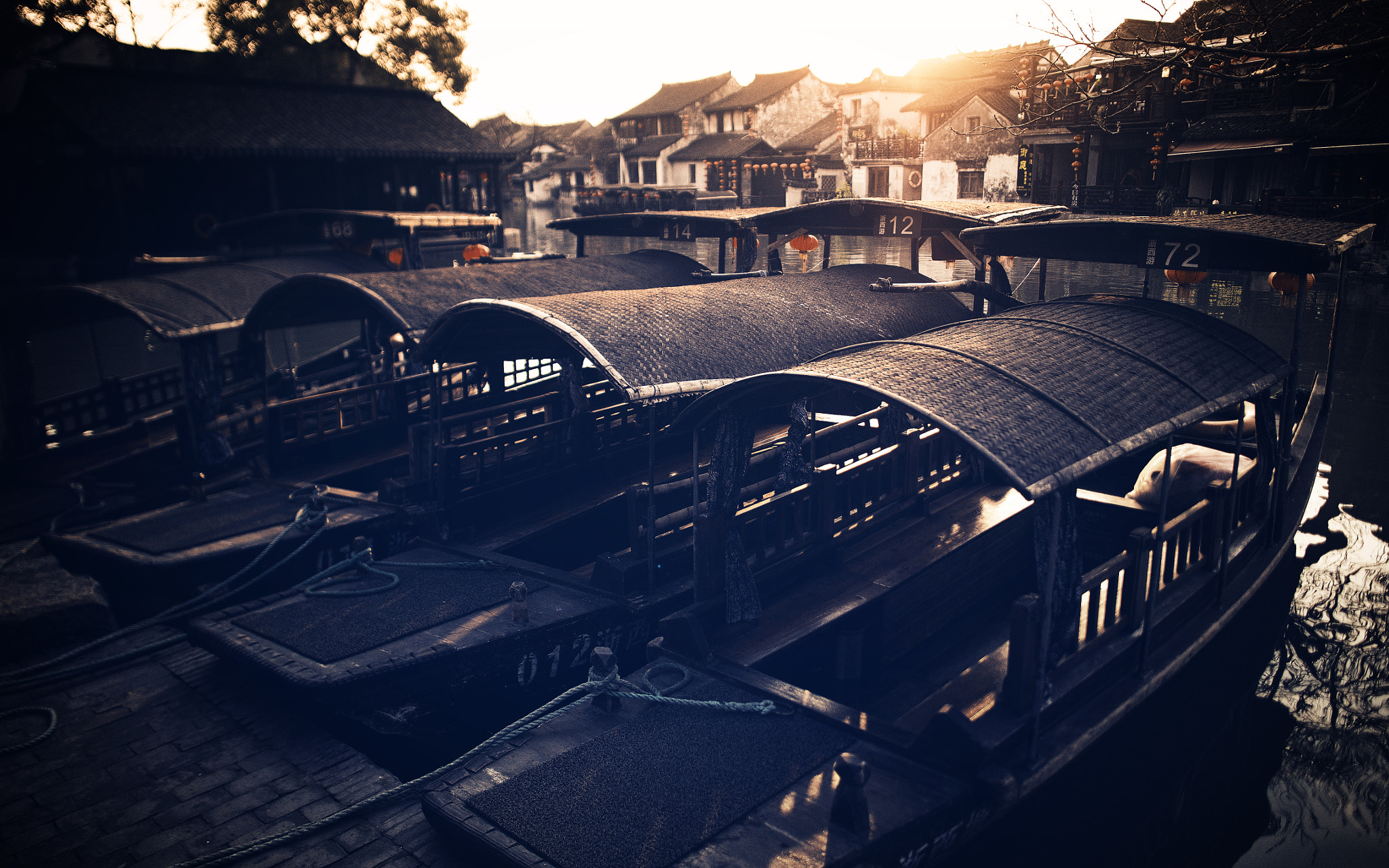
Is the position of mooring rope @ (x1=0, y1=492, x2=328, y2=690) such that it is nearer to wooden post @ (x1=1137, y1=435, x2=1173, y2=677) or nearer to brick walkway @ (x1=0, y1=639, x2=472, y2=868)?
brick walkway @ (x1=0, y1=639, x2=472, y2=868)

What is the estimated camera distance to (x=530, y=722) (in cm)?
537

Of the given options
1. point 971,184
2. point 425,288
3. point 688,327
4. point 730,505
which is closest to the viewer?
point 730,505

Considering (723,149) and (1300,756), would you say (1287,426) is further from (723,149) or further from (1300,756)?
(723,149)

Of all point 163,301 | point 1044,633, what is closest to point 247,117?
point 163,301

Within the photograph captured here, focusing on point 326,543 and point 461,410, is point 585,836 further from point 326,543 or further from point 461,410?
point 461,410

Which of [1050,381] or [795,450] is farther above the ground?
[1050,381]

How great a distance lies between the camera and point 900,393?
16.2 ft

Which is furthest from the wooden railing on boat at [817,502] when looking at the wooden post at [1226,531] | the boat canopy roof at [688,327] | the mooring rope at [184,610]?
the mooring rope at [184,610]

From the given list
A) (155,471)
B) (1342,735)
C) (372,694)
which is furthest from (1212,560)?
(155,471)

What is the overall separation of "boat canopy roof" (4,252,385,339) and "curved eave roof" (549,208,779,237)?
5.41m

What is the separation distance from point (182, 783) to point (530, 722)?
235cm

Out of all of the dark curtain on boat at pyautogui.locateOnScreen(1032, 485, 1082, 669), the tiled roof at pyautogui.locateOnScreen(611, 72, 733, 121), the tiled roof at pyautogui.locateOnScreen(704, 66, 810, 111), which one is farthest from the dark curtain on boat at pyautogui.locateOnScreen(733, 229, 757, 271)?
the tiled roof at pyautogui.locateOnScreen(611, 72, 733, 121)

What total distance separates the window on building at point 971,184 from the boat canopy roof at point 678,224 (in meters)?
28.1

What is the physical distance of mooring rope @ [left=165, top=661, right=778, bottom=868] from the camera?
4773mm
